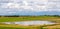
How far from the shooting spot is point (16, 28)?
21.0 meters

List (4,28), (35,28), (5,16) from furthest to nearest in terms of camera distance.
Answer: (5,16) → (4,28) → (35,28)

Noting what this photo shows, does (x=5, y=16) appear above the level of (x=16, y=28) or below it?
above

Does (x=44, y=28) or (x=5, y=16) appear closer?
(x=44, y=28)

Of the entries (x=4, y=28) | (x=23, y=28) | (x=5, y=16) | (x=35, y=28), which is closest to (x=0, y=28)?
(x=4, y=28)

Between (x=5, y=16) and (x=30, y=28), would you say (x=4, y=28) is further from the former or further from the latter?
(x=5, y=16)

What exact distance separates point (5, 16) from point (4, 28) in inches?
863

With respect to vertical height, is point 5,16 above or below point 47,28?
above

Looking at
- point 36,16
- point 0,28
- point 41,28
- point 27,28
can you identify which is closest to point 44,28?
point 41,28

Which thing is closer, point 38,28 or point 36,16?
point 38,28

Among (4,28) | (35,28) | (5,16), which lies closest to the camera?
(35,28)

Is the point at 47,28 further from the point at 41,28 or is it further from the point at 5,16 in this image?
the point at 5,16

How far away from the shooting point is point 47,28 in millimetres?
19578

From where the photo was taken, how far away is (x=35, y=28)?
1953cm

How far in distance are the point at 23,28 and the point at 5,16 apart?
22.5 metres
